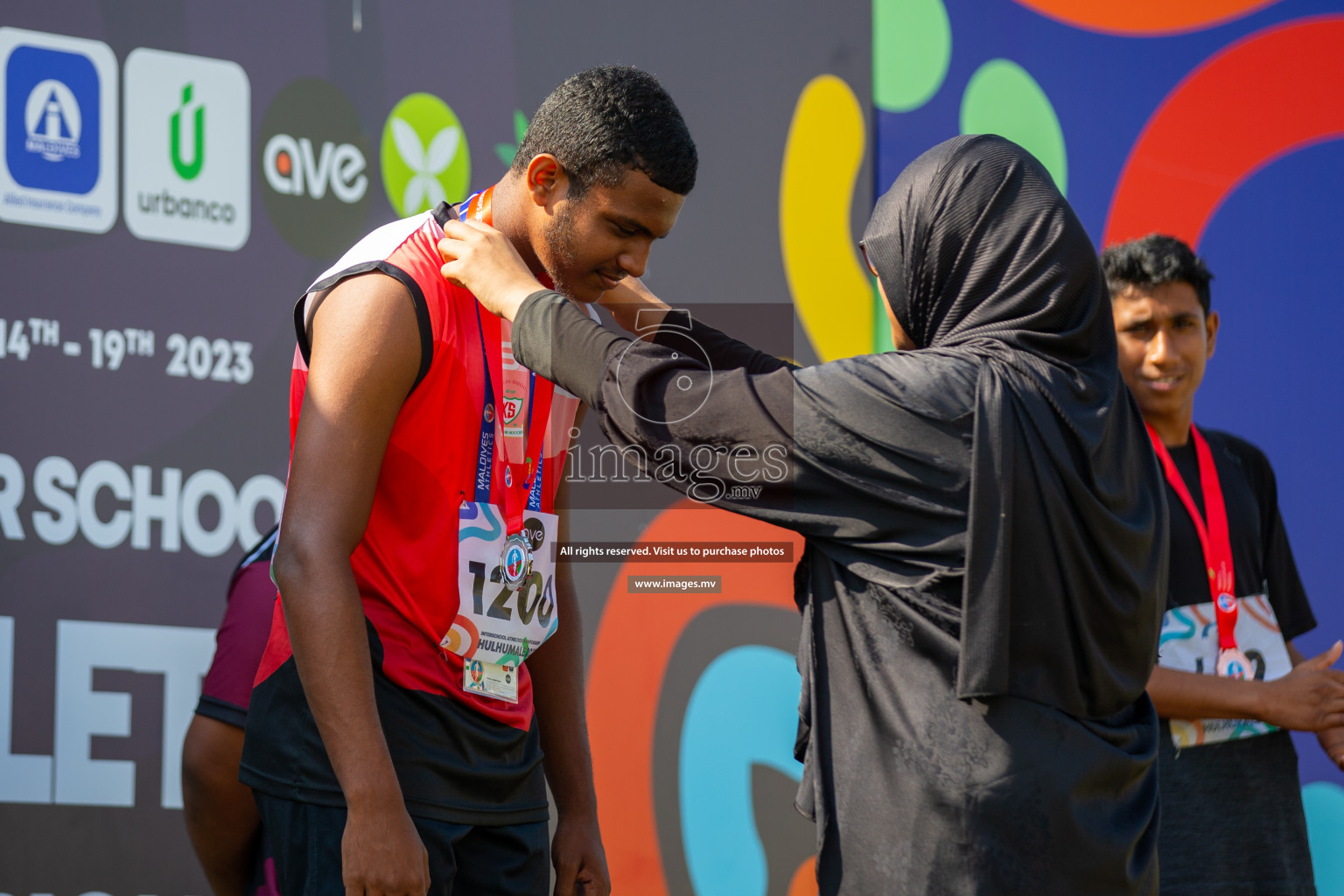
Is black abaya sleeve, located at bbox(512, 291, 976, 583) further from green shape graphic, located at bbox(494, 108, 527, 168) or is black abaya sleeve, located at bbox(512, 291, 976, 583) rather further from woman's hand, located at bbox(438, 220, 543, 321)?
green shape graphic, located at bbox(494, 108, 527, 168)

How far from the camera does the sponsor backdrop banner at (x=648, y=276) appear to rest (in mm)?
2906

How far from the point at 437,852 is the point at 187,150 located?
2068mm

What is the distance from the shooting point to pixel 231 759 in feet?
7.82

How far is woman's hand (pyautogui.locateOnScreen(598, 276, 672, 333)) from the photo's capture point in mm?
2359

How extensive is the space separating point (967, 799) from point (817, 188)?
2587 mm

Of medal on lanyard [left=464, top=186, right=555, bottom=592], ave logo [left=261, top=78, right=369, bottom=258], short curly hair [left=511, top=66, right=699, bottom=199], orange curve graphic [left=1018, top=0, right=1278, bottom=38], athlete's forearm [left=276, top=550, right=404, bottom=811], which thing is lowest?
athlete's forearm [left=276, top=550, right=404, bottom=811]

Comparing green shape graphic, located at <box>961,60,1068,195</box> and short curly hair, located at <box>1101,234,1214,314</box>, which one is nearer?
short curly hair, located at <box>1101,234,1214,314</box>

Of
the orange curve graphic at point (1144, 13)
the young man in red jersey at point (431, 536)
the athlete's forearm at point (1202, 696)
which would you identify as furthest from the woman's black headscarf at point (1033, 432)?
the orange curve graphic at point (1144, 13)

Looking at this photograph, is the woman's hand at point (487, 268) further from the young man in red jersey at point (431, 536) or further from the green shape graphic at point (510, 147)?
the green shape graphic at point (510, 147)

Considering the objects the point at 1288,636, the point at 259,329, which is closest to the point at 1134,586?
the point at 1288,636

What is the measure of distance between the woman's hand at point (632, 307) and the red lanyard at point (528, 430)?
42 centimetres

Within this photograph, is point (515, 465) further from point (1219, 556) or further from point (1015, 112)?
point (1015, 112)

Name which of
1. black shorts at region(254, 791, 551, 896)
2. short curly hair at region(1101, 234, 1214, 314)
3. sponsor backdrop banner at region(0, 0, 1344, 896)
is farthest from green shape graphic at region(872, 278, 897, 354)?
black shorts at region(254, 791, 551, 896)

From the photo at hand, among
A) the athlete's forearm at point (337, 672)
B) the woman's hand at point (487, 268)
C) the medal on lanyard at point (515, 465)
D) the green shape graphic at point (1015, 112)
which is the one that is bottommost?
the athlete's forearm at point (337, 672)
